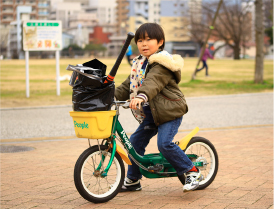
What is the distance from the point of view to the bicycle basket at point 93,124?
3.80m

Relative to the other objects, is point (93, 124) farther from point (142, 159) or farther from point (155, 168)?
point (155, 168)

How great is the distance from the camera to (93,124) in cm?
380

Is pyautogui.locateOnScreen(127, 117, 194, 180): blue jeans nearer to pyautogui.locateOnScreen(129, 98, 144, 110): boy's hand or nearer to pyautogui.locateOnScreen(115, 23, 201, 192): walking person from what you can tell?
pyautogui.locateOnScreen(115, 23, 201, 192): walking person

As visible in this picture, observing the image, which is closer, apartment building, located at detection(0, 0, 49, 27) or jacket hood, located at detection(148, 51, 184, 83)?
jacket hood, located at detection(148, 51, 184, 83)

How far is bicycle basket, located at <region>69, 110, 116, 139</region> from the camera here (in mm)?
3799

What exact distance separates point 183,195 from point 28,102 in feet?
35.1

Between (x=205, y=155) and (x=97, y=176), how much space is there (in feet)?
4.02

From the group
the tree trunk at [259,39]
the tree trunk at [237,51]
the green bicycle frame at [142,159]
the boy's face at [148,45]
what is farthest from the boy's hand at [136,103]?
the tree trunk at [237,51]

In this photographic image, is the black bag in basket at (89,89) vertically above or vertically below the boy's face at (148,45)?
below

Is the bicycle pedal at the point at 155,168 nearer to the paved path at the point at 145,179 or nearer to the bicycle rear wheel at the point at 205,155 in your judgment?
the paved path at the point at 145,179

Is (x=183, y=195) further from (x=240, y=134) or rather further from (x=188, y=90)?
(x=188, y=90)

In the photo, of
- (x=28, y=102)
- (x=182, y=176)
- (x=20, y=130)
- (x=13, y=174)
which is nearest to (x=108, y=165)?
(x=182, y=176)

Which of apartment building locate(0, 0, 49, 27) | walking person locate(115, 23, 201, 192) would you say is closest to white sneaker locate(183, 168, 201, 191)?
walking person locate(115, 23, 201, 192)

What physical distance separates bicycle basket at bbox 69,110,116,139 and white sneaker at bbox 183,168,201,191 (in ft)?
3.16
